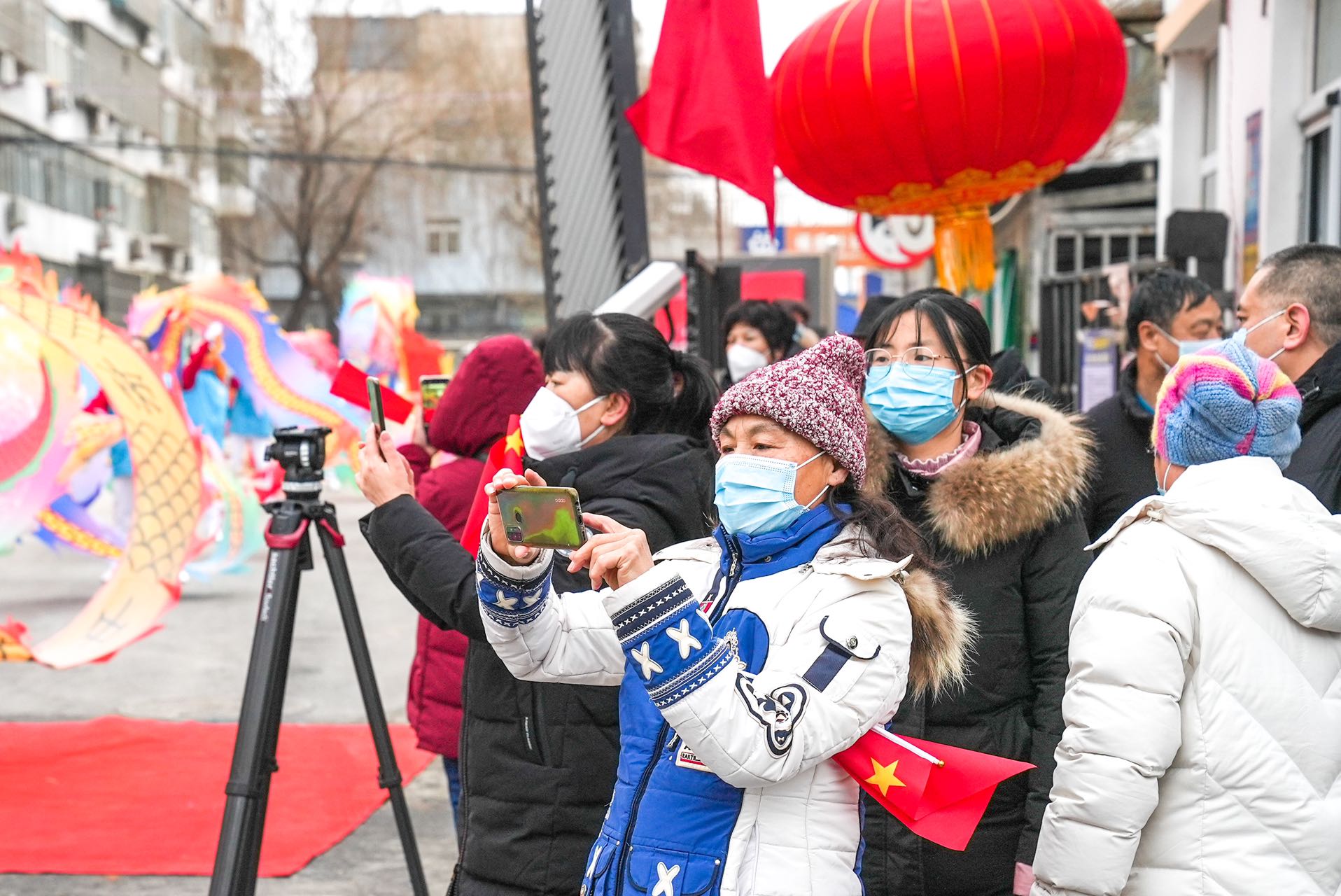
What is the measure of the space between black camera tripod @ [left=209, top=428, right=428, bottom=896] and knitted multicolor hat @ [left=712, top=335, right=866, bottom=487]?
1.62m

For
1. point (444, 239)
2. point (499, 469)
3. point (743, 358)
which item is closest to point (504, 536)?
point (499, 469)

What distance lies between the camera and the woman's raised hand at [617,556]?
6.07 ft

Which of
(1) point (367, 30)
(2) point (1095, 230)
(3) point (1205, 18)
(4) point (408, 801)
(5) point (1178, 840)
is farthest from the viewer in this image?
(1) point (367, 30)

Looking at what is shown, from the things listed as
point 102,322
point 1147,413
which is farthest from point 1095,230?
point 1147,413

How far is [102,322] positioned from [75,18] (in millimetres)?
32030

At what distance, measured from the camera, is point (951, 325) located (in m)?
2.93

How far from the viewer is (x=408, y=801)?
19.0 ft

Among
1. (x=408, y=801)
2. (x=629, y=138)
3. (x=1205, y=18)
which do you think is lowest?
(x=408, y=801)

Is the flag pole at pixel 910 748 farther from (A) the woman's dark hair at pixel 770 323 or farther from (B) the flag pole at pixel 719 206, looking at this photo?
(A) the woman's dark hair at pixel 770 323

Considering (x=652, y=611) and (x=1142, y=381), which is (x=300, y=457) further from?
(x=1142, y=381)

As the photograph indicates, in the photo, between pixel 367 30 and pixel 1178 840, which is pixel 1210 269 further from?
pixel 367 30

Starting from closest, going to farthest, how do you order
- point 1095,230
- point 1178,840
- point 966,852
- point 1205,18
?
point 1178,840
point 966,852
point 1205,18
point 1095,230

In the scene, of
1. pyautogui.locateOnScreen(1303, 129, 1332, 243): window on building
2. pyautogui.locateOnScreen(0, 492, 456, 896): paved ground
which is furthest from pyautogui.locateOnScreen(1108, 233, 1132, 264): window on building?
pyautogui.locateOnScreen(0, 492, 456, 896): paved ground

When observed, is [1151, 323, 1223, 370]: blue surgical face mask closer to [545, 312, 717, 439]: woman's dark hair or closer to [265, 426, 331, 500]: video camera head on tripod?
[545, 312, 717, 439]: woman's dark hair
